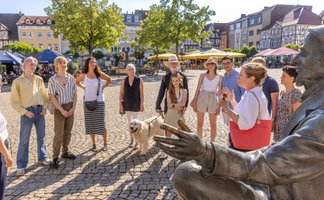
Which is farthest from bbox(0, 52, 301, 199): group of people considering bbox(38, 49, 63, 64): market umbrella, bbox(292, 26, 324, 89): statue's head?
bbox(38, 49, 63, 64): market umbrella

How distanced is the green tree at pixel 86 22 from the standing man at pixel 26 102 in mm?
23870

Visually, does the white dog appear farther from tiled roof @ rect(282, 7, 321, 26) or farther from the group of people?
tiled roof @ rect(282, 7, 321, 26)

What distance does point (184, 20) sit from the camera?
3155cm

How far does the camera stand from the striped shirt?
214 inches

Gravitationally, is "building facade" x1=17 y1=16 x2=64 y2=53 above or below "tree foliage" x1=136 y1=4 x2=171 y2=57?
above

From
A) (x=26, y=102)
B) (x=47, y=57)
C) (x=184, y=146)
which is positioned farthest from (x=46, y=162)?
(x=47, y=57)

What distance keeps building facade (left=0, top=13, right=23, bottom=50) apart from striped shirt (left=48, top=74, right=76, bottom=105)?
73.7m

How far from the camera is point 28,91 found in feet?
16.8

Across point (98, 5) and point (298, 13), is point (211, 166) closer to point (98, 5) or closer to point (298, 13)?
point (98, 5)

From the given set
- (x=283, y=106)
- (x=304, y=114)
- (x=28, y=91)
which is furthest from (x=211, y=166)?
(x=28, y=91)

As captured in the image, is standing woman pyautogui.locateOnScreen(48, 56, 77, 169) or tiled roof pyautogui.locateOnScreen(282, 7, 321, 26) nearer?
standing woman pyautogui.locateOnScreen(48, 56, 77, 169)

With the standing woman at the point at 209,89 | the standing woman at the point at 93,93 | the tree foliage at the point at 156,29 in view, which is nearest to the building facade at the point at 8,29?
the tree foliage at the point at 156,29

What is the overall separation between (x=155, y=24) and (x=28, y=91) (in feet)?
94.3

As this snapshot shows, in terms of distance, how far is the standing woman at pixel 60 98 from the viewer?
5430 millimetres
